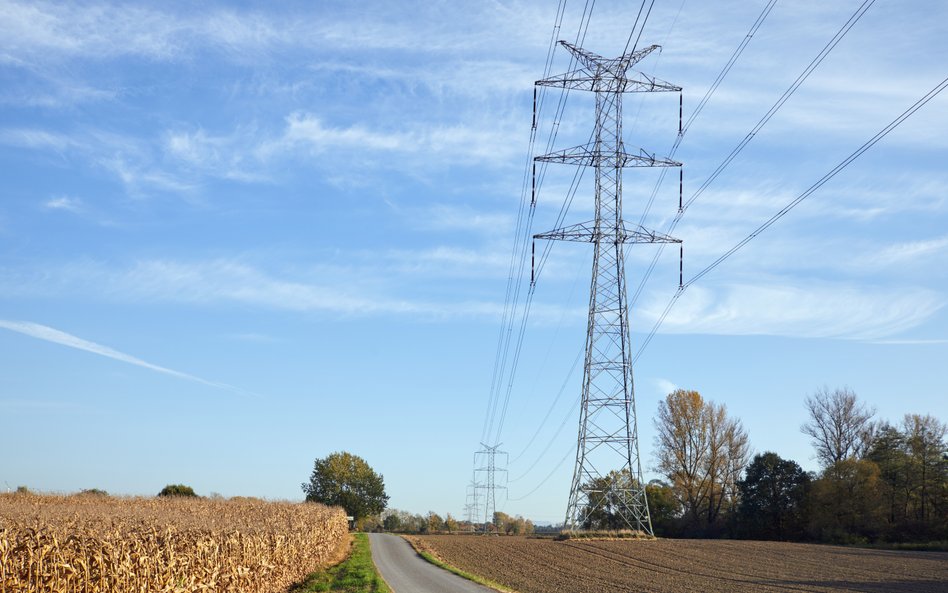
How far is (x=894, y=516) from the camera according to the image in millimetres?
66000

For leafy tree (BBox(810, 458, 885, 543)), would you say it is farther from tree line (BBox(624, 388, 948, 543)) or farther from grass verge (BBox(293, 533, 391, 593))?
grass verge (BBox(293, 533, 391, 593))

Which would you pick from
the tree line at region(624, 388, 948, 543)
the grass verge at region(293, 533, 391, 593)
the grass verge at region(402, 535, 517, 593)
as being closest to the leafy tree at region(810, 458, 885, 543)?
the tree line at region(624, 388, 948, 543)

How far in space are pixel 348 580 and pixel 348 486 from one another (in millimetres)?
89320

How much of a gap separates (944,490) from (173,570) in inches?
2512

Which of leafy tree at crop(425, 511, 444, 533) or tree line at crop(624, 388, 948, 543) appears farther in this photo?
leafy tree at crop(425, 511, 444, 533)

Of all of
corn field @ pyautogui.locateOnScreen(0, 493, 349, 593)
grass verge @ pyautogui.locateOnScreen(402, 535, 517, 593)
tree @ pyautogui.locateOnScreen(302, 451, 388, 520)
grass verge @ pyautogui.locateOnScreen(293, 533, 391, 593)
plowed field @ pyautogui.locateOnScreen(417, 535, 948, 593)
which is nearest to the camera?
corn field @ pyautogui.locateOnScreen(0, 493, 349, 593)

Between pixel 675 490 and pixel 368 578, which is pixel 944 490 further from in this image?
pixel 368 578

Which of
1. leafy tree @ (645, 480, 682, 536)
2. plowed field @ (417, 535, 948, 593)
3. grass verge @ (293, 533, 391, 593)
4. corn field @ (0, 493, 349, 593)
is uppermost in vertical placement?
leafy tree @ (645, 480, 682, 536)

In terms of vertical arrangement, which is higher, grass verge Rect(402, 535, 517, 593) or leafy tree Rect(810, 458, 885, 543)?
leafy tree Rect(810, 458, 885, 543)

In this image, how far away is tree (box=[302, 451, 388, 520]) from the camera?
4439 inches

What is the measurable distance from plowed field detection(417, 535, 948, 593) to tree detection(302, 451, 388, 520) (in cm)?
6431

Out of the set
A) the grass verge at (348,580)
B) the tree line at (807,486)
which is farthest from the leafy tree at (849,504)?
the grass verge at (348,580)

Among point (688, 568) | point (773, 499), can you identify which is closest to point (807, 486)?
point (773, 499)

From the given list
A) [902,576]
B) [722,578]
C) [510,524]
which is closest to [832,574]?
[902,576]
